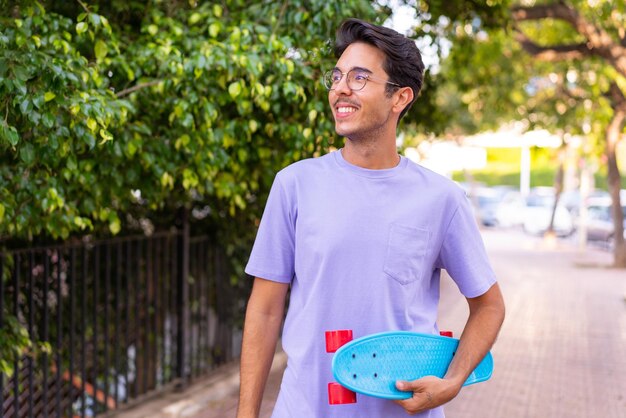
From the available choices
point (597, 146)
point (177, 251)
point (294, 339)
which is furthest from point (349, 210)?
point (597, 146)

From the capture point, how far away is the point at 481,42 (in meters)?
16.0

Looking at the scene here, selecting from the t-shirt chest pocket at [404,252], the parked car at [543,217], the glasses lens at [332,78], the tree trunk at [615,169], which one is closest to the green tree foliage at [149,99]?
the glasses lens at [332,78]

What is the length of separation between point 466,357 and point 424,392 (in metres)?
0.17

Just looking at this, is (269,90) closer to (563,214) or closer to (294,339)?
(294,339)

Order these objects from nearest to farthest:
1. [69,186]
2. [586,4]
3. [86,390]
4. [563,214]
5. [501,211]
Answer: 1. [69,186]
2. [86,390]
3. [586,4]
4. [563,214]
5. [501,211]

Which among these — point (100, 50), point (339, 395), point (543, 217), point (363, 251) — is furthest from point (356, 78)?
point (543, 217)

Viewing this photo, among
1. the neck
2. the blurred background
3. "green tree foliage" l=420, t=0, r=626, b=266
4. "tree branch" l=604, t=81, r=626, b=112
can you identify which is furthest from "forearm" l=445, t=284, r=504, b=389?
"tree branch" l=604, t=81, r=626, b=112

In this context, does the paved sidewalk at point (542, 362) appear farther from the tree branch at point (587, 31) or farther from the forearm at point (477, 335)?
the forearm at point (477, 335)

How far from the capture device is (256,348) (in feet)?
8.10

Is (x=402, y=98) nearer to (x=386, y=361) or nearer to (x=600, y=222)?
(x=386, y=361)

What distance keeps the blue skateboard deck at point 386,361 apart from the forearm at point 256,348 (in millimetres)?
319

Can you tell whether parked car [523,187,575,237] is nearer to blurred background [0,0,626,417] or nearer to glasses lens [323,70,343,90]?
blurred background [0,0,626,417]

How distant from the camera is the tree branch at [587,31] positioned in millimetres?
13195

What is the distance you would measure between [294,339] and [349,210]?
13.3 inches
